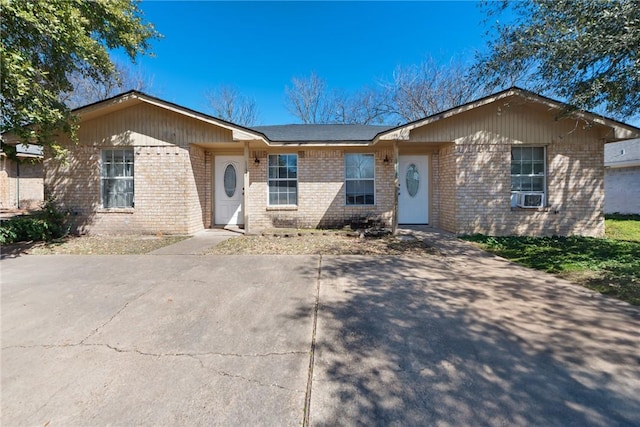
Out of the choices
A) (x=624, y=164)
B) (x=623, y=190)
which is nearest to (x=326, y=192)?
(x=624, y=164)

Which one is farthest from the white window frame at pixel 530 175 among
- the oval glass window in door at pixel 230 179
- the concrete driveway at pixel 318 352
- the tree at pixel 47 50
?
the tree at pixel 47 50

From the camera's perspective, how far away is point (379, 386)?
2178 mm

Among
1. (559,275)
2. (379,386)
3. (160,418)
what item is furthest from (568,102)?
(160,418)

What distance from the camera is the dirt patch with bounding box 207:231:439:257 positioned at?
260 inches

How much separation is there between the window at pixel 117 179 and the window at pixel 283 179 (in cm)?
429

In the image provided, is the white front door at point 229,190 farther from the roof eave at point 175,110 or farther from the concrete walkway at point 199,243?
the roof eave at point 175,110

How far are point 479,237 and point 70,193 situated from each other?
1203cm

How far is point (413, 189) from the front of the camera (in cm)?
1020

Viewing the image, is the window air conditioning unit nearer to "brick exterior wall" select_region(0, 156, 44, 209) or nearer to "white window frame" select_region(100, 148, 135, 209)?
"white window frame" select_region(100, 148, 135, 209)

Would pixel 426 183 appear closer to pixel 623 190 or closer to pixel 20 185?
pixel 623 190

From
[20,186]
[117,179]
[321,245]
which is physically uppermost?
[20,186]

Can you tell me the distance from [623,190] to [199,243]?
19.3 m

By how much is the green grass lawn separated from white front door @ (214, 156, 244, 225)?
24.1 feet

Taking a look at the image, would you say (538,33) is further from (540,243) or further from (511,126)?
(540,243)
